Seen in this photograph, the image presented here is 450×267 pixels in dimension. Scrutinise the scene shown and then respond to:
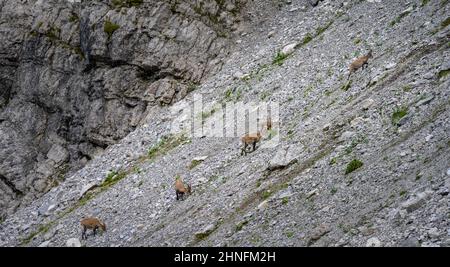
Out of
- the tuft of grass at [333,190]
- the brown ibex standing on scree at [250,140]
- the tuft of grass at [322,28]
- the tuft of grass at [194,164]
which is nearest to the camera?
the tuft of grass at [333,190]

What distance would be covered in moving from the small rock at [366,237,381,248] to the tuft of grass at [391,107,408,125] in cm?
714

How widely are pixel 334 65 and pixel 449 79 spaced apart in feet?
31.5

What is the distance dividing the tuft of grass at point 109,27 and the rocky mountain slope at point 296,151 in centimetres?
55

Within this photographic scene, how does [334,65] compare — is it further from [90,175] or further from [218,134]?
[90,175]

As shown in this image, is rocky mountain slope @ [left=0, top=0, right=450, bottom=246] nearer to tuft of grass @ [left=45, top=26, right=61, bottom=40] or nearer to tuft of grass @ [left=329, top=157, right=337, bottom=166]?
tuft of grass @ [left=329, top=157, right=337, bottom=166]

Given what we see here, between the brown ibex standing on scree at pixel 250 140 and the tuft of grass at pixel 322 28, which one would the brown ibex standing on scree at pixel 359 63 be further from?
the tuft of grass at pixel 322 28

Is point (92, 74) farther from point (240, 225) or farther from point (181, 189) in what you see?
point (240, 225)

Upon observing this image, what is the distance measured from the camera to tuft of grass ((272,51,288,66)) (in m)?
37.0

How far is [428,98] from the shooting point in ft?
75.5

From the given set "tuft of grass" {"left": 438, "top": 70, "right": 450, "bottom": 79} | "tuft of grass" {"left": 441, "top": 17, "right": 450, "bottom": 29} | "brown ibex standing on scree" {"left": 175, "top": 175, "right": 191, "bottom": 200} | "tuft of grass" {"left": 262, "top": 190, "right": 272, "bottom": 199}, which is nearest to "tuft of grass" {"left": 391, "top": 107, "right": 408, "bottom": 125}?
"tuft of grass" {"left": 438, "top": 70, "right": 450, "bottom": 79}

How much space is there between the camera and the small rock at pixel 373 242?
1659cm

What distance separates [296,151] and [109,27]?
23.2 m

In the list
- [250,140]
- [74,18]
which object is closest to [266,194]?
[250,140]

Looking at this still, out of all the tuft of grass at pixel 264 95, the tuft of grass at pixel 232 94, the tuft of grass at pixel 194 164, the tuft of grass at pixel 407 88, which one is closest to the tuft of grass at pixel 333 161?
the tuft of grass at pixel 407 88
